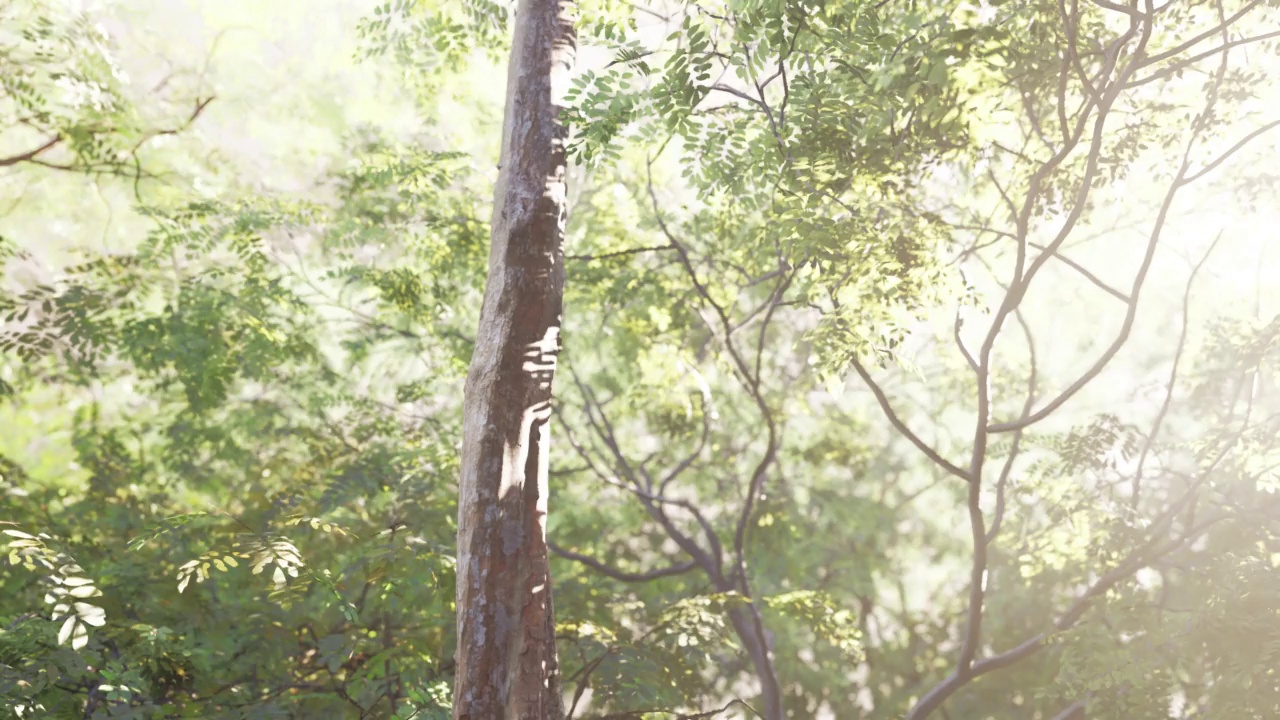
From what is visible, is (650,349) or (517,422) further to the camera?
(650,349)

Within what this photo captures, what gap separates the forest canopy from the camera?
390 centimetres

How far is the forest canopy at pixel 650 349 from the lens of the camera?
3900 mm

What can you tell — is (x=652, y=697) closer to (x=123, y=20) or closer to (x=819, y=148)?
(x=819, y=148)

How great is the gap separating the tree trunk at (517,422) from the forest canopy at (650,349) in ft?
0.07

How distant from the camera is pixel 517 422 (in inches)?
128

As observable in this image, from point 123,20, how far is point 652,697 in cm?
1039

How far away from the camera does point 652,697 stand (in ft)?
15.1

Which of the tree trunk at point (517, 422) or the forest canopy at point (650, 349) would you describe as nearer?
the tree trunk at point (517, 422)

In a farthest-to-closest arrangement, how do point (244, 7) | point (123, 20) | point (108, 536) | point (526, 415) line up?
point (244, 7), point (123, 20), point (108, 536), point (526, 415)

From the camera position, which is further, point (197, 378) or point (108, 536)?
point (108, 536)

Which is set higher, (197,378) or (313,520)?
(197,378)

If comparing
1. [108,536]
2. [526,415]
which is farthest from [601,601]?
[526,415]

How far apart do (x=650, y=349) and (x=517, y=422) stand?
4.31 metres

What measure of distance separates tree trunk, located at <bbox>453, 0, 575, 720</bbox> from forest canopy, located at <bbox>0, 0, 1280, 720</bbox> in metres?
0.02
